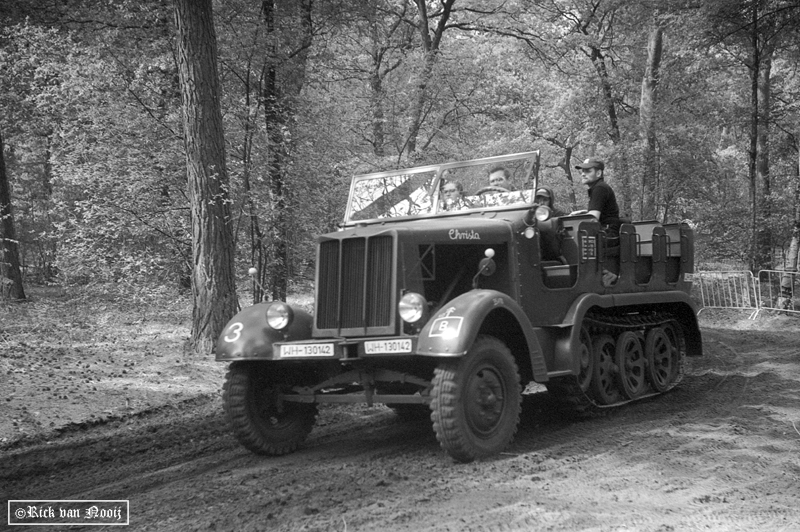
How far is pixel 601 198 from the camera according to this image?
28.0 ft

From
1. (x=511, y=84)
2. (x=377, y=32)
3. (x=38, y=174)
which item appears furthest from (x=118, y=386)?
(x=38, y=174)

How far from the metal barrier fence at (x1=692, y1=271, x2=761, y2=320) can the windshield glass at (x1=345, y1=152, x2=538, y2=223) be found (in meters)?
11.6

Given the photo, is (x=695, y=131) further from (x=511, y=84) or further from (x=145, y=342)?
(x=145, y=342)

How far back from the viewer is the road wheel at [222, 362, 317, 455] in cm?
630

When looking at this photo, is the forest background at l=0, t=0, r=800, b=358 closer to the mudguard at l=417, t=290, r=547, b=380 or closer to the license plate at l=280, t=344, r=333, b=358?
the license plate at l=280, t=344, r=333, b=358

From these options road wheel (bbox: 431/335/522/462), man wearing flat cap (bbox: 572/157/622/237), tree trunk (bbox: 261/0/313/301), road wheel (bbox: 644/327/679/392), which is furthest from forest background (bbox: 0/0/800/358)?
road wheel (bbox: 644/327/679/392)

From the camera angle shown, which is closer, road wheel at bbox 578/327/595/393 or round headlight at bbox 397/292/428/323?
round headlight at bbox 397/292/428/323

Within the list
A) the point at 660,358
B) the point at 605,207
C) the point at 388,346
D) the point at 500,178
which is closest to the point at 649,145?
the point at 660,358

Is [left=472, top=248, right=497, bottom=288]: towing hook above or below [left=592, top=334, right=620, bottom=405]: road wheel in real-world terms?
above

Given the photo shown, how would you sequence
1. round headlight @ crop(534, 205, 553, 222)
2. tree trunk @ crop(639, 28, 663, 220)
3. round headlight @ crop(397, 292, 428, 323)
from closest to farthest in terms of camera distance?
round headlight @ crop(397, 292, 428, 323)
round headlight @ crop(534, 205, 553, 222)
tree trunk @ crop(639, 28, 663, 220)

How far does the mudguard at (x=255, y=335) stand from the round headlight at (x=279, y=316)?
0.26 feet

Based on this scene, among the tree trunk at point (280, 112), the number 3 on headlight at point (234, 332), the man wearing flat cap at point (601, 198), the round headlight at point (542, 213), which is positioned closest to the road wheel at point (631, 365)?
the man wearing flat cap at point (601, 198)

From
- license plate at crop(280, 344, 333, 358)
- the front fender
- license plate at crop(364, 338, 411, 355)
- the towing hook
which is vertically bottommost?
license plate at crop(280, 344, 333, 358)

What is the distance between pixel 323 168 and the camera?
14.1 metres
